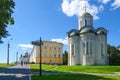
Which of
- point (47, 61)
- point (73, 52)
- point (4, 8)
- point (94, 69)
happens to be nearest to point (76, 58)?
point (73, 52)

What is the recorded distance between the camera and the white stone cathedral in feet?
227

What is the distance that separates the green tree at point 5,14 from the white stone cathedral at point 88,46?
3281cm

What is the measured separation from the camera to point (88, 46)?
227ft

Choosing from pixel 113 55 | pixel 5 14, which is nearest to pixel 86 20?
pixel 113 55

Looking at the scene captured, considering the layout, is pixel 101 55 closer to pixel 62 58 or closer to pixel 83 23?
pixel 83 23

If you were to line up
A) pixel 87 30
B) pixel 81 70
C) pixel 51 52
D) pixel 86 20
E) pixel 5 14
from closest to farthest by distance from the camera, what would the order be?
1. pixel 5 14
2. pixel 81 70
3. pixel 87 30
4. pixel 86 20
5. pixel 51 52

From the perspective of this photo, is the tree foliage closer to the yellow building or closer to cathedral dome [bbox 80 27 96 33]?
cathedral dome [bbox 80 27 96 33]

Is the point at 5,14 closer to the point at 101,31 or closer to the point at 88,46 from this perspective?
the point at 88,46

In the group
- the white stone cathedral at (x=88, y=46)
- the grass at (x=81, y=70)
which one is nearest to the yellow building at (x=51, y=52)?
the white stone cathedral at (x=88, y=46)

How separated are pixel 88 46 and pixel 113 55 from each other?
31.3m

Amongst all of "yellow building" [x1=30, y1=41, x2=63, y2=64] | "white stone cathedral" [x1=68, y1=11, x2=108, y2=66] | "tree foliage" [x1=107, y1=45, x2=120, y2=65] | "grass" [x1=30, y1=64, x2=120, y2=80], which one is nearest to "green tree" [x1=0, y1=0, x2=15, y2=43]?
"grass" [x1=30, y1=64, x2=120, y2=80]

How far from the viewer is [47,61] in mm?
129125

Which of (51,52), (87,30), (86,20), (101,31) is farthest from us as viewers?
(51,52)

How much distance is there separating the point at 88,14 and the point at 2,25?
43686 millimetres
